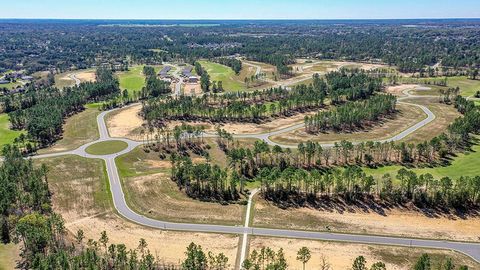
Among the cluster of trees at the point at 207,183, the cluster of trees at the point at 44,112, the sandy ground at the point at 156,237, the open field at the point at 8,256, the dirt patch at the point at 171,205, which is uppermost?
the cluster of trees at the point at 44,112

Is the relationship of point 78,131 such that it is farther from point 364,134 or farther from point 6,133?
point 364,134

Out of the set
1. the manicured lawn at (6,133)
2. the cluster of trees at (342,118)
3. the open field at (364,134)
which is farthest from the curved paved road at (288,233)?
the manicured lawn at (6,133)

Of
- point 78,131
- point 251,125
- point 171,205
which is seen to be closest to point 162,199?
point 171,205

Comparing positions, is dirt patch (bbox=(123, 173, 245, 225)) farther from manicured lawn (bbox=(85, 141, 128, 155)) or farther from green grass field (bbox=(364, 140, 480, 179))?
green grass field (bbox=(364, 140, 480, 179))

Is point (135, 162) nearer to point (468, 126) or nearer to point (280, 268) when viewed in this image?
point (280, 268)

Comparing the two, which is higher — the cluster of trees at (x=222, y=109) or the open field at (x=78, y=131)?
the cluster of trees at (x=222, y=109)

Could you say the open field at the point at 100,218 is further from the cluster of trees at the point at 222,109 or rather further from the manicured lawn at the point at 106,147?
the cluster of trees at the point at 222,109
